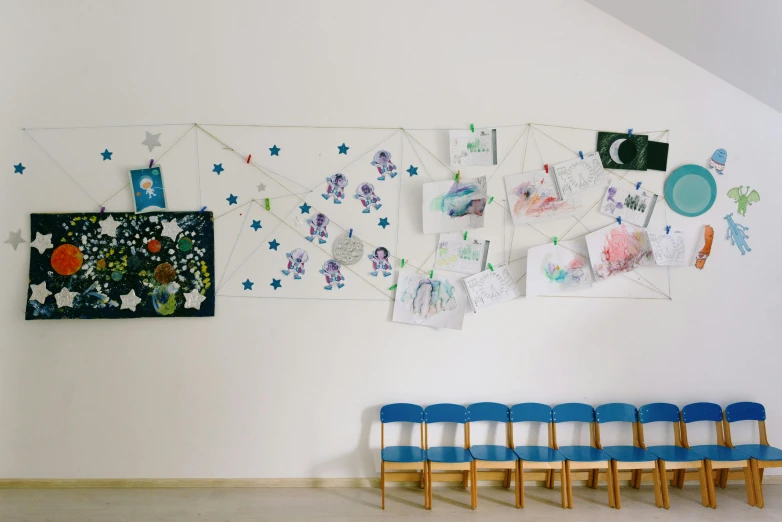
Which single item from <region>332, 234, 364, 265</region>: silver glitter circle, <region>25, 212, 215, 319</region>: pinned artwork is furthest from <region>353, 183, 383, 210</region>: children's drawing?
<region>25, 212, 215, 319</region>: pinned artwork

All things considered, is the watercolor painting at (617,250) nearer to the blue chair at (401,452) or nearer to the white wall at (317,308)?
the white wall at (317,308)

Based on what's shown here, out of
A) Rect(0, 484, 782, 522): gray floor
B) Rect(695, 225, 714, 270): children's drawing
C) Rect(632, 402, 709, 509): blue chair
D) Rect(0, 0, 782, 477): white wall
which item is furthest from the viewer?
Rect(695, 225, 714, 270): children's drawing

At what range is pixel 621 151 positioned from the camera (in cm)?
326

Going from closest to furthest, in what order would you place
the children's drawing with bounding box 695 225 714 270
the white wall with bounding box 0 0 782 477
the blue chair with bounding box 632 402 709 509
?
the blue chair with bounding box 632 402 709 509, the white wall with bounding box 0 0 782 477, the children's drawing with bounding box 695 225 714 270

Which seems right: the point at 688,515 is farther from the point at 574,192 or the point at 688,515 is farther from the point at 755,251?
the point at 574,192

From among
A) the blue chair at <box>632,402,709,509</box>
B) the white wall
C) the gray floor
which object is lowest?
the gray floor

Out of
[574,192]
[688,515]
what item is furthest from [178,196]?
[688,515]

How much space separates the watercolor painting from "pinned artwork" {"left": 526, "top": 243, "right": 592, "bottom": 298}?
7 cm

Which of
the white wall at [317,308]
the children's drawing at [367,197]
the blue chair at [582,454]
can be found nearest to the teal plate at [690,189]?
the white wall at [317,308]

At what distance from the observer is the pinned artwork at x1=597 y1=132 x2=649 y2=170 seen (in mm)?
3260

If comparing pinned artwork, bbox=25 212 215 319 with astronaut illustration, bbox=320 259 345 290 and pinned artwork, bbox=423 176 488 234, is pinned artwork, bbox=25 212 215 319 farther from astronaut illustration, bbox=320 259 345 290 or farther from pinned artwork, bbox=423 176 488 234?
pinned artwork, bbox=423 176 488 234

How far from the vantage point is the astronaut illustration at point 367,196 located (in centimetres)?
323

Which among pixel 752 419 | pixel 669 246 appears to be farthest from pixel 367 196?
pixel 752 419

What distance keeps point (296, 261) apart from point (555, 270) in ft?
4.96
